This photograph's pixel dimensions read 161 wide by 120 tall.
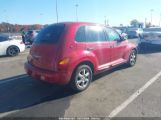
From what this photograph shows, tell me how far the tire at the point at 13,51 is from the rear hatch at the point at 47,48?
6327 mm

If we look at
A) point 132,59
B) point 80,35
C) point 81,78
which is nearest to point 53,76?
point 81,78

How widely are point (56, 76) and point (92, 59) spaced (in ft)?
3.97

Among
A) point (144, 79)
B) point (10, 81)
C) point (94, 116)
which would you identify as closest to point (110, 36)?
point (144, 79)

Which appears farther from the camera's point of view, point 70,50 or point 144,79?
point 144,79

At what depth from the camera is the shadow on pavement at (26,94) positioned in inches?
177

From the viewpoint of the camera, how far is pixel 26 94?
5.13m

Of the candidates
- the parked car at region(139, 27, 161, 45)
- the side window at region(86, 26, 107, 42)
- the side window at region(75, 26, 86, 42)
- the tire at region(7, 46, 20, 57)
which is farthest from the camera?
the parked car at region(139, 27, 161, 45)

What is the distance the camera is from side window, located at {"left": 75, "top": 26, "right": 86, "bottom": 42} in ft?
16.8

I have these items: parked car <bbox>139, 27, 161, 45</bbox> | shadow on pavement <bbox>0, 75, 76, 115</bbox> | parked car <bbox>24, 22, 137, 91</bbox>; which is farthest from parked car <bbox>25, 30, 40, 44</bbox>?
parked car <bbox>24, 22, 137, 91</bbox>

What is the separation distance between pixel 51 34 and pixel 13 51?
23.2 feet

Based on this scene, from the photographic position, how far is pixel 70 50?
15.8ft

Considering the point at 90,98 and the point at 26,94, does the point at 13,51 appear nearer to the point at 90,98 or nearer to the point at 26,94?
the point at 26,94

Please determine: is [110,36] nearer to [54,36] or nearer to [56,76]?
[54,36]

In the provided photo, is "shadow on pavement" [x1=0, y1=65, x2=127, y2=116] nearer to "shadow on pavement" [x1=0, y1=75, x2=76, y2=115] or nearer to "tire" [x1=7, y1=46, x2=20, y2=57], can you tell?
"shadow on pavement" [x1=0, y1=75, x2=76, y2=115]
